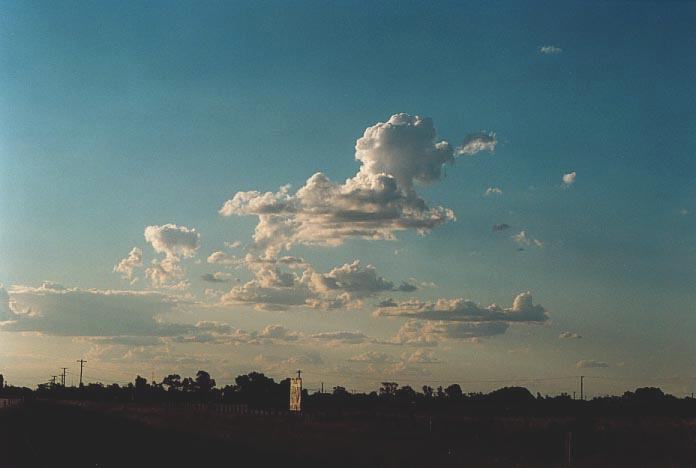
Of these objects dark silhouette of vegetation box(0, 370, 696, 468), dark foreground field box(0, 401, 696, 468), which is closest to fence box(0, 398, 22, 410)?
dark silhouette of vegetation box(0, 370, 696, 468)

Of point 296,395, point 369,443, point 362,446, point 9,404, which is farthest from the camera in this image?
point 9,404

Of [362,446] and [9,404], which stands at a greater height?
[362,446]

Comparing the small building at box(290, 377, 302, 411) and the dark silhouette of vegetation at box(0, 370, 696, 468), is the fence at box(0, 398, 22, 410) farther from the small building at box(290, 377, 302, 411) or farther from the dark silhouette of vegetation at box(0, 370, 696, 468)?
the small building at box(290, 377, 302, 411)

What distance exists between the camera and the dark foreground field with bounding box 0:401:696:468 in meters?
34.5

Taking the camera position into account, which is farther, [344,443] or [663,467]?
[344,443]

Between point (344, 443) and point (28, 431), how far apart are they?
63.4 feet

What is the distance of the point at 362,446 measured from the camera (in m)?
46.3

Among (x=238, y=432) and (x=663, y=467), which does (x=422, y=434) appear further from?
(x=663, y=467)

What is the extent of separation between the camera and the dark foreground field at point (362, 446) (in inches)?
1359

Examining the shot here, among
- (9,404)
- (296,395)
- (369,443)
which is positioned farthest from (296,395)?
(9,404)

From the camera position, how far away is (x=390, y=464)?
34.0 meters

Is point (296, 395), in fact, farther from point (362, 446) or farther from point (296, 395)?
point (362, 446)

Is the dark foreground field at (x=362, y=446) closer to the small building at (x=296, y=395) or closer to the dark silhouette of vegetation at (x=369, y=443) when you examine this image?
the dark silhouette of vegetation at (x=369, y=443)

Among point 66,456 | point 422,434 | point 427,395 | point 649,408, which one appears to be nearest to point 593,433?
point 422,434
